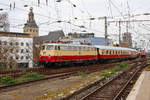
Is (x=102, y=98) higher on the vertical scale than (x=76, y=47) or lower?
lower

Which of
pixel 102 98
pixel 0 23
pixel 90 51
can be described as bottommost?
pixel 102 98

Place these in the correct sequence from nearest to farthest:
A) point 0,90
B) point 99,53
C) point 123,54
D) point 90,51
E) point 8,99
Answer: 1. point 8,99
2. point 0,90
3. point 90,51
4. point 99,53
5. point 123,54

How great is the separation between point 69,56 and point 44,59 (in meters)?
3.74

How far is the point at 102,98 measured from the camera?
9875 mm

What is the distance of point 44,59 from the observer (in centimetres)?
2439

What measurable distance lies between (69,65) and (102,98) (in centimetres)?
1872

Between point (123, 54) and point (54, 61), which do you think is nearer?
point (54, 61)

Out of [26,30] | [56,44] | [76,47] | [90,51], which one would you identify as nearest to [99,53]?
[90,51]

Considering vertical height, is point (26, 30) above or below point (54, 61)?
above

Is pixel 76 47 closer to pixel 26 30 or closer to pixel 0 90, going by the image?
pixel 0 90

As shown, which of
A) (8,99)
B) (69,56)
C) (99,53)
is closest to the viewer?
(8,99)

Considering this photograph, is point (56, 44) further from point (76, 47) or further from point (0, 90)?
point (0, 90)

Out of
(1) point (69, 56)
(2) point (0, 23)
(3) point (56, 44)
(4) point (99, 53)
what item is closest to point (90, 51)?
(4) point (99, 53)

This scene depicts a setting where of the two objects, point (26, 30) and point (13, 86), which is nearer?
point (13, 86)
